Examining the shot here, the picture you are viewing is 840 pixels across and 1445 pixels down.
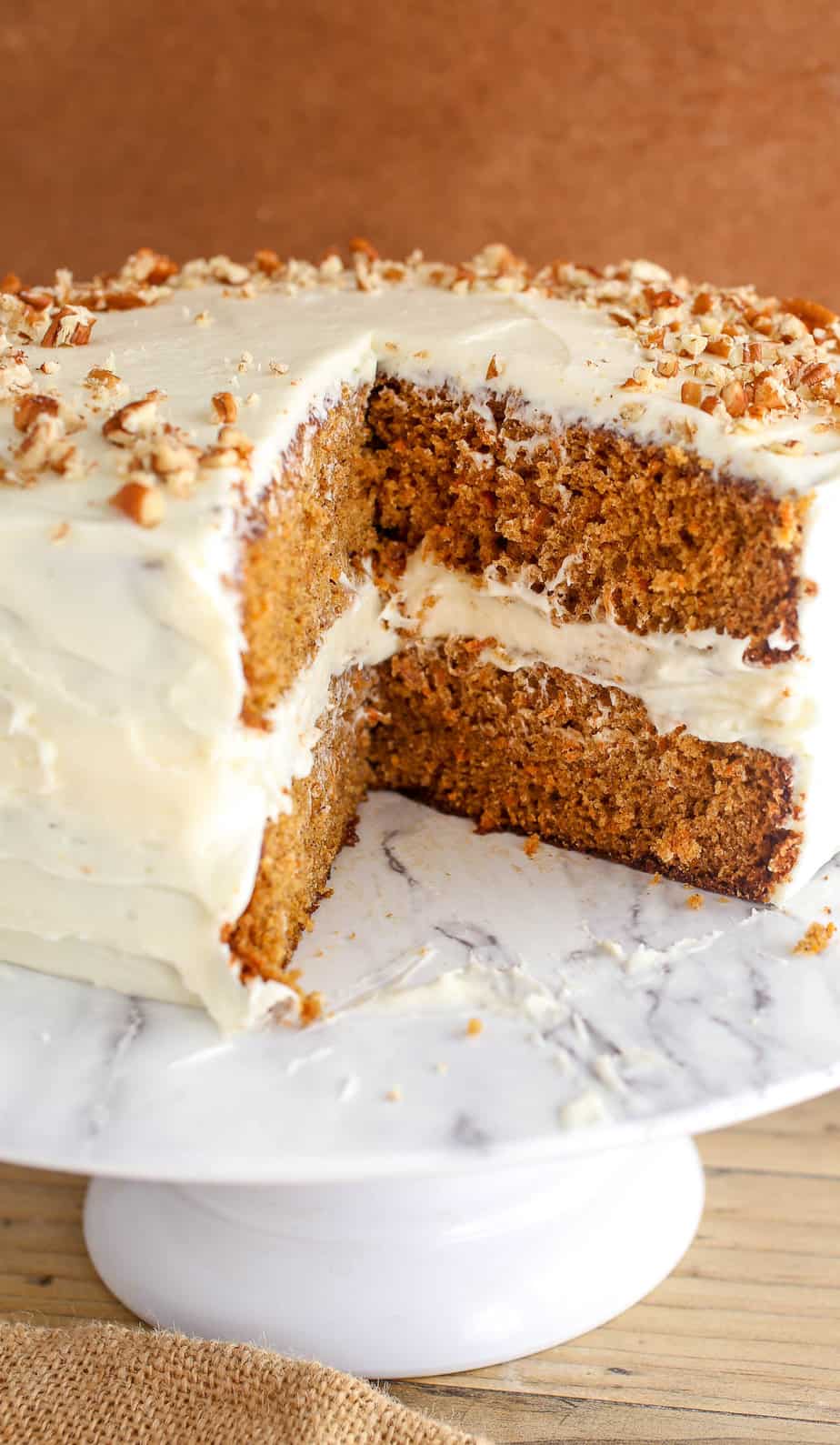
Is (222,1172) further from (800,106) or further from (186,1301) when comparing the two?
(800,106)

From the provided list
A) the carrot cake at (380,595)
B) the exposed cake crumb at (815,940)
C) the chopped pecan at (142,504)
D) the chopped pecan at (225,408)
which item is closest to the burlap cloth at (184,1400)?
the carrot cake at (380,595)

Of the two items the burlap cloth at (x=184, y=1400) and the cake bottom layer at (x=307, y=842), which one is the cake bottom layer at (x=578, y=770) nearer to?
the cake bottom layer at (x=307, y=842)

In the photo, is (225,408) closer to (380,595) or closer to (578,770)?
(380,595)

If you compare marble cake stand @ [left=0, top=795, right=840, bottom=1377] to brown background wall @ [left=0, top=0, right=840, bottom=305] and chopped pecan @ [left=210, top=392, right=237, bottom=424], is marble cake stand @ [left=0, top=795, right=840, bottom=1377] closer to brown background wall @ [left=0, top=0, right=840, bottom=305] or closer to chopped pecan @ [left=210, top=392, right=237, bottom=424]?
chopped pecan @ [left=210, top=392, right=237, bottom=424]

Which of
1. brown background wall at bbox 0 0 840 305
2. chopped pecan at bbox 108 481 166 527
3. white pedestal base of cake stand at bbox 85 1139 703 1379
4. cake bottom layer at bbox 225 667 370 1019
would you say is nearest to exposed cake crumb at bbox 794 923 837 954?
white pedestal base of cake stand at bbox 85 1139 703 1379

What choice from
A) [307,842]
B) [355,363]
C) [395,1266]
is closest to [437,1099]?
[395,1266]

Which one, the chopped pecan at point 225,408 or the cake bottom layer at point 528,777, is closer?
the chopped pecan at point 225,408
